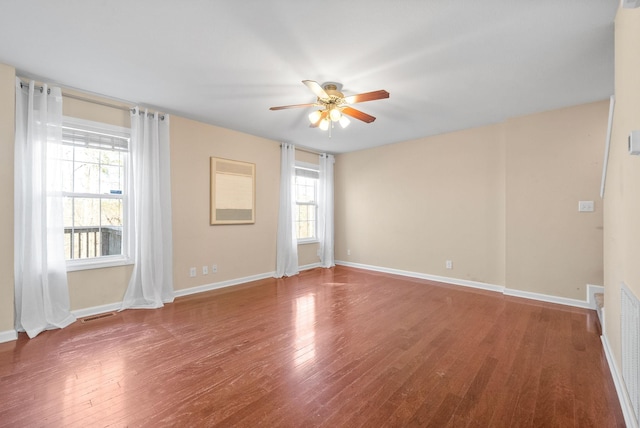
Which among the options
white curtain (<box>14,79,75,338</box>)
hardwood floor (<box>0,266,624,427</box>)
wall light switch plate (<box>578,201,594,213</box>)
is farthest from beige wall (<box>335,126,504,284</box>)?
white curtain (<box>14,79,75,338</box>)

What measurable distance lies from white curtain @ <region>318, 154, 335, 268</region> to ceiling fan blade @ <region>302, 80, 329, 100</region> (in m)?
3.33

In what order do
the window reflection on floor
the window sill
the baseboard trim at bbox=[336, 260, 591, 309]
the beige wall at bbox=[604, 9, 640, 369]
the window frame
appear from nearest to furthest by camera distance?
the beige wall at bbox=[604, 9, 640, 369], the window reflection on floor, the window sill, the baseboard trim at bbox=[336, 260, 591, 309], the window frame

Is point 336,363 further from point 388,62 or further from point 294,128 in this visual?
point 294,128

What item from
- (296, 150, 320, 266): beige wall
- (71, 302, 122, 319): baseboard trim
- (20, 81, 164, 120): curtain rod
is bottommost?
(71, 302, 122, 319): baseboard trim

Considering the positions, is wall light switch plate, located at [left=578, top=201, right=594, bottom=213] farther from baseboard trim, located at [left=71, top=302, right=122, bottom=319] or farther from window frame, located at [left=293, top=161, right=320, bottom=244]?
baseboard trim, located at [left=71, top=302, right=122, bottom=319]

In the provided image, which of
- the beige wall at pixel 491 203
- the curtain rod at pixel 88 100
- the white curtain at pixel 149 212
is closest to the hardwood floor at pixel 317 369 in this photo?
the white curtain at pixel 149 212

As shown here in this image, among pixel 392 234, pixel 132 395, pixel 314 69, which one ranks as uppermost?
pixel 314 69

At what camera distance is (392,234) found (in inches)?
221

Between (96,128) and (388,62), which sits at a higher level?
(388,62)

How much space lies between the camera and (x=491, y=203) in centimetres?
443

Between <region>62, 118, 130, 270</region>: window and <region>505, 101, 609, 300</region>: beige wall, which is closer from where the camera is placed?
<region>62, 118, 130, 270</region>: window

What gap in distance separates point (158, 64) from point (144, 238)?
2.11 m

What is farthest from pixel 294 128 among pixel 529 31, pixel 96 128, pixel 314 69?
pixel 529 31

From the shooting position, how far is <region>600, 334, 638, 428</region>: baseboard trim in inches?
61.5
